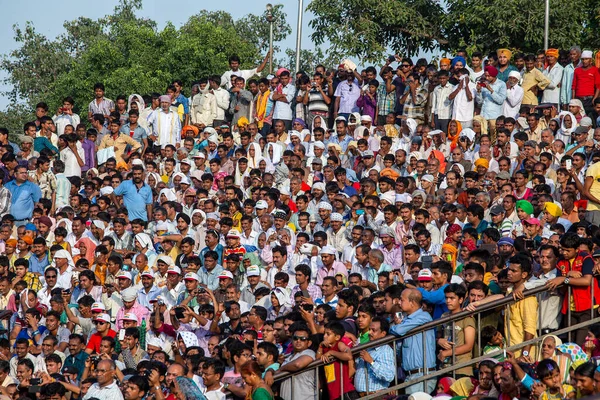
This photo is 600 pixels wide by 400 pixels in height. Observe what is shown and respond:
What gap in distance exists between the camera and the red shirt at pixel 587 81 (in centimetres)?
1803

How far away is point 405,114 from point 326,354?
9409 mm

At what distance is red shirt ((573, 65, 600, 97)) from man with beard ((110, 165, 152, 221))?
23.3 ft

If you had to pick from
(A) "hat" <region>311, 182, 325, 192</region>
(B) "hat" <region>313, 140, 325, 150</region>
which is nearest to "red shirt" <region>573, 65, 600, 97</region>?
(B) "hat" <region>313, 140, 325, 150</region>

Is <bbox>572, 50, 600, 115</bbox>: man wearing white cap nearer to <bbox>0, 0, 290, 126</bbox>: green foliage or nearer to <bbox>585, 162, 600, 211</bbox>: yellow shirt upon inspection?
<bbox>585, 162, 600, 211</bbox>: yellow shirt

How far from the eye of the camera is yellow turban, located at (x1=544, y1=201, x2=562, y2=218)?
45.8 ft

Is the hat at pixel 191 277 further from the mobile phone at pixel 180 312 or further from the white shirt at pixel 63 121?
the white shirt at pixel 63 121

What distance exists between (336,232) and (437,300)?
492 centimetres

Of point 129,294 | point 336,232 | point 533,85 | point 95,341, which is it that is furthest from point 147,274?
point 533,85

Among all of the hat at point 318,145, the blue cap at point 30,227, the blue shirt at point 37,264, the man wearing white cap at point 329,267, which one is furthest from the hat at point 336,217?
the blue cap at point 30,227

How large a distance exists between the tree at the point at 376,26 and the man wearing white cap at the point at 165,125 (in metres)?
7.34

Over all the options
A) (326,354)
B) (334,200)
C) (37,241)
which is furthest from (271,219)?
(326,354)

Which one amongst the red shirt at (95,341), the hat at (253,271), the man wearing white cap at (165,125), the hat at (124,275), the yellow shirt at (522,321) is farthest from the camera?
the man wearing white cap at (165,125)

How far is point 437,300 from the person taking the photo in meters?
11.0

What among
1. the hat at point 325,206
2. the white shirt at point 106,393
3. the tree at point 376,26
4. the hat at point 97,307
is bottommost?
the white shirt at point 106,393
